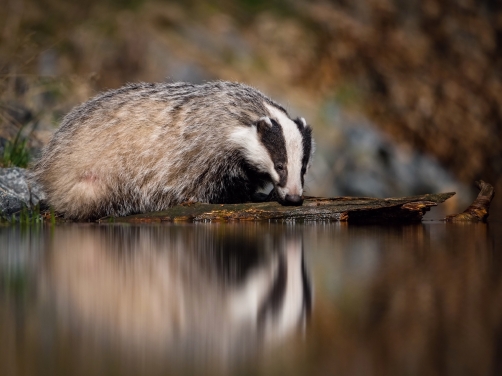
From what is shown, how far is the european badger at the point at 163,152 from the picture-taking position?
5.42 meters

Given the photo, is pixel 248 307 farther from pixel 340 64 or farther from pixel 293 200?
pixel 340 64

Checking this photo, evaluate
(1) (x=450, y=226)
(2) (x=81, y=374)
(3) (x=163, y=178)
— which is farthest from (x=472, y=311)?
(3) (x=163, y=178)

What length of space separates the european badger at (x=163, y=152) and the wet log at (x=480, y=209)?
3.83ft

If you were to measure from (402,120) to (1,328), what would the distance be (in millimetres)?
10529

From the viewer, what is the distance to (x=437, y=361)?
1.53 meters

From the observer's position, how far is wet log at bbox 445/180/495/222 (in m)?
5.54

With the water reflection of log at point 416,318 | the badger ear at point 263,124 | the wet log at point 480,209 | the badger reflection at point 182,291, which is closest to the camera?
the water reflection of log at point 416,318

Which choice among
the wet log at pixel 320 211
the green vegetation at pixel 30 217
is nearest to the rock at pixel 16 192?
the green vegetation at pixel 30 217

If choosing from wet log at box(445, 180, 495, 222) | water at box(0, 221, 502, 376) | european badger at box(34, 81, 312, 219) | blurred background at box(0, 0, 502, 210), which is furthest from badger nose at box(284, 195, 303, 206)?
blurred background at box(0, 0, 502, 210)

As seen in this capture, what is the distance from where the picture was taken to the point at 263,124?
5.23 m

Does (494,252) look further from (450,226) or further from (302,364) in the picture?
(302,364)

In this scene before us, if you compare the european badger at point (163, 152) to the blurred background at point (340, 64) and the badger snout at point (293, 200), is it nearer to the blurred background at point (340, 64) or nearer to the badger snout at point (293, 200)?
the badger snout at point (293, 200)

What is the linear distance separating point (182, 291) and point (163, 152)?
3.32 metres

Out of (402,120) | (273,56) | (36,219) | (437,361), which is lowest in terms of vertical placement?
(437,361)
